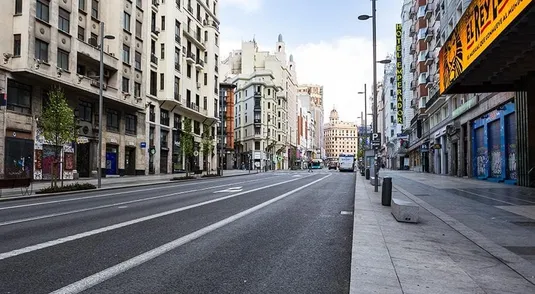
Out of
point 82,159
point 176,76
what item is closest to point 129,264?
point 82,159

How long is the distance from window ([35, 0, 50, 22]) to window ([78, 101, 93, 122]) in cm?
711

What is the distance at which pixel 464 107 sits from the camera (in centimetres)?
3284

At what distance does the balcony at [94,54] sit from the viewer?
3206 centimetres

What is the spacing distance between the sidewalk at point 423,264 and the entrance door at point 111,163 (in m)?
32.7

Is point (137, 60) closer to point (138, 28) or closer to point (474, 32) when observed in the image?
point (138, 28)

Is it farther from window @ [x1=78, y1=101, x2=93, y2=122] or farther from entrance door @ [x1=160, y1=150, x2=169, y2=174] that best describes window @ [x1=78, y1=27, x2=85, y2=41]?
entrance door @ [x1=160, y1=150, x2=169, y2=174]

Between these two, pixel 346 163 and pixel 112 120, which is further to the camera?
pixel 346 163

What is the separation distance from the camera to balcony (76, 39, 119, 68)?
3206 cm

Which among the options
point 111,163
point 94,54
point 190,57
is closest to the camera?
point 94,54

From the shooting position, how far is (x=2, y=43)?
2606 centimetres

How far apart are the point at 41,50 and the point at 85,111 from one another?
22.6 feet

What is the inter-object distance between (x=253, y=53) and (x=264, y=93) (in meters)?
14.3

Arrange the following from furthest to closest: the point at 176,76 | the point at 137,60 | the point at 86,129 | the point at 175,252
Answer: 1. the point at 176,76
2. the point at 137,60
3. the point at 86,129
4. the point at 175,252

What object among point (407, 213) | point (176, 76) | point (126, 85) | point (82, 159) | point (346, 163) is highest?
point (176, 76)
